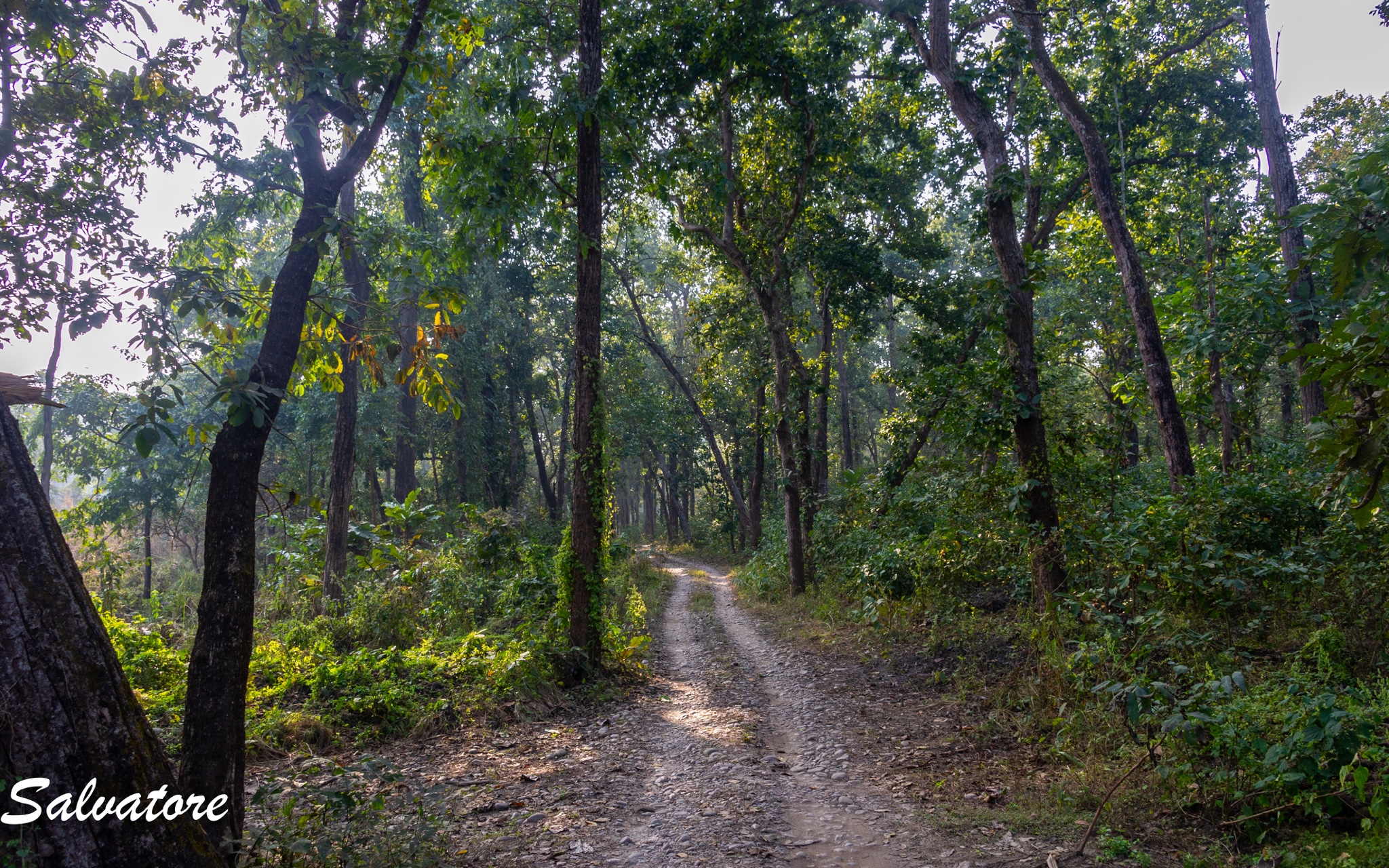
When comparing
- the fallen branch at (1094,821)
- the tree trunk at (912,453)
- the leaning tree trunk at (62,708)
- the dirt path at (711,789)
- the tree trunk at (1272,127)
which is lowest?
the dirt path at (711,789)

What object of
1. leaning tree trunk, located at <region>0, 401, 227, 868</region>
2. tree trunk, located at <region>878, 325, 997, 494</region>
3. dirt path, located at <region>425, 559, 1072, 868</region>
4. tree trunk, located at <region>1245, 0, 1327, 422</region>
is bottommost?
dirt path, located at <region>425, 559, 1072, 868</region>

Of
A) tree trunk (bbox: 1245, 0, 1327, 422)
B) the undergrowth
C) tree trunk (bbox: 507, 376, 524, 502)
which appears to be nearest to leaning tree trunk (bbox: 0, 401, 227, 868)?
the undergrowth

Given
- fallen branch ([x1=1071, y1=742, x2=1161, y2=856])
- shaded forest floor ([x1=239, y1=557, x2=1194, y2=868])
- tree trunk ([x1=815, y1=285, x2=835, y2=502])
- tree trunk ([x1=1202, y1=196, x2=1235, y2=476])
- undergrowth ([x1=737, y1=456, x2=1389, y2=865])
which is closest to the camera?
undergrowth ([x1=737, y1=456, x2=1389, y2=865])

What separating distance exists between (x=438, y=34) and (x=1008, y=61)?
995 cm

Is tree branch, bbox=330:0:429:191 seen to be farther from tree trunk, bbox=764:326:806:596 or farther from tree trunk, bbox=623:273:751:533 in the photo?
tree trunk, bbox=623:273:751:533

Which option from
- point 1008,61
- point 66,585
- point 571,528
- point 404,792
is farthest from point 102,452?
point 1008,61

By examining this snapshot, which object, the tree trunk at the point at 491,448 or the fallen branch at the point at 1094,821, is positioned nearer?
the fallen branch at the point at 1094,821

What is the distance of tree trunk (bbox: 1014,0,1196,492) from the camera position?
367 inches

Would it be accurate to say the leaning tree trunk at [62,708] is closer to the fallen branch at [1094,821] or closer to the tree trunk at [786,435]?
the fallen branch at [1094,821]

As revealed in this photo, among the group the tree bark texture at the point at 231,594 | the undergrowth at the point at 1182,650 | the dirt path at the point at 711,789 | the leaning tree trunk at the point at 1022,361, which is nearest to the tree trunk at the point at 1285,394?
the undergrowth at the point at 1182,650

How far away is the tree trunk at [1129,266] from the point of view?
9.32 m

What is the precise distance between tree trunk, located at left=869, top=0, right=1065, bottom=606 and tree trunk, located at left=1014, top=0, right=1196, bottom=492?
3295mm

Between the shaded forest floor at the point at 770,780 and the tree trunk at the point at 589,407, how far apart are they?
111 cm

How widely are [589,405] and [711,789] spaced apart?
4862 millimetres
